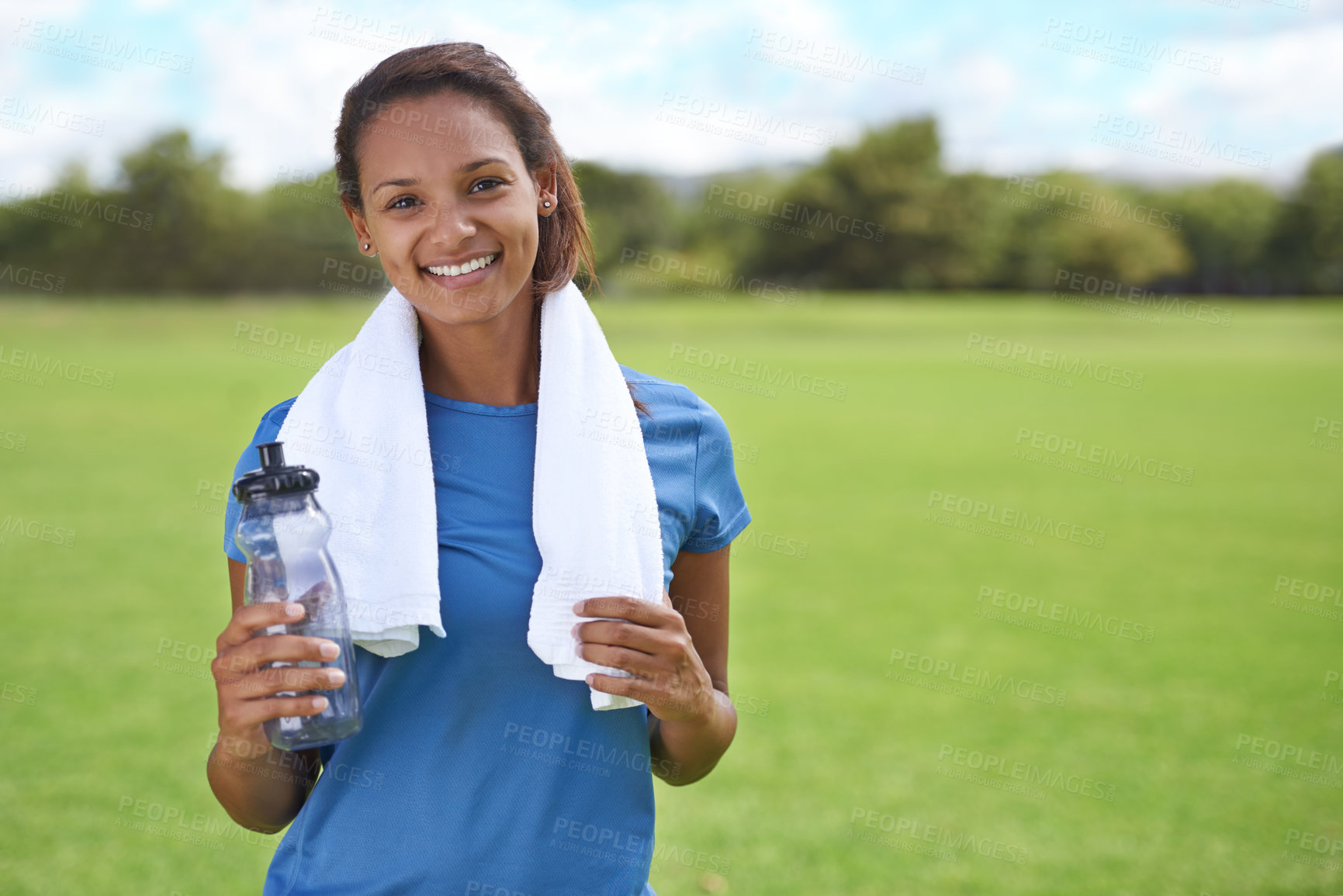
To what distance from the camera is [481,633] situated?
182 centimetres

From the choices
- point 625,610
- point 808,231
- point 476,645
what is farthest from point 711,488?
point 808,231

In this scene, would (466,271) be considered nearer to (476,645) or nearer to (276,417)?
(276,417)

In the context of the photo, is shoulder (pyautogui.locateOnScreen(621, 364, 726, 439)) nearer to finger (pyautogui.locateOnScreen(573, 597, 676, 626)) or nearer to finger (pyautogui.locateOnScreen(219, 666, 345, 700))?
finger (pyautogui.locateOnScreen(573, 597, 676, 626))

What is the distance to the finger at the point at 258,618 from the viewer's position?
61.9 inches

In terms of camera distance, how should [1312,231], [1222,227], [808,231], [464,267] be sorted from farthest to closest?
[1222,227] < [1312,231] < [808,231] < [464,267]

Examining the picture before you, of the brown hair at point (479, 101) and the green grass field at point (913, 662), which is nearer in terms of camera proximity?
the brown hair at point (479, 101)

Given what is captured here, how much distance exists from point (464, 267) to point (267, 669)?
0.74 metres

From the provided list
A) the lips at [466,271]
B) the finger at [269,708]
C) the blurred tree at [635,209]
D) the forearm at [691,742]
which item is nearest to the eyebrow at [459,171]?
the lips at [466,271]

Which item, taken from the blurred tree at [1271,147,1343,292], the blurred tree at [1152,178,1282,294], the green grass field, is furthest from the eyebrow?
the blurred tree at [1152,178,1282,294]

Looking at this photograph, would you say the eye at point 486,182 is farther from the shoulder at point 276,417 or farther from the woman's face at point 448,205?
the shoulder at point 276,417

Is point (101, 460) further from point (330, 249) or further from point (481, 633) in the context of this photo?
point (330, 249)

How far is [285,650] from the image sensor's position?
1583mm

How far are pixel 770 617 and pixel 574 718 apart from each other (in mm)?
7068

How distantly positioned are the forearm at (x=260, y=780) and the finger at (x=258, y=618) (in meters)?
0.22
